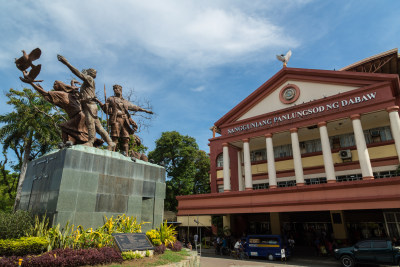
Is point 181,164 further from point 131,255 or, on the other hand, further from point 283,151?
point 131,255

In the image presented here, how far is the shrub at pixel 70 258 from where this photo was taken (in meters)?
5.78

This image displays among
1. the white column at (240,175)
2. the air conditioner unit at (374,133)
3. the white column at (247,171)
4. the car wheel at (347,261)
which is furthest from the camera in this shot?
the white column at (240,175)

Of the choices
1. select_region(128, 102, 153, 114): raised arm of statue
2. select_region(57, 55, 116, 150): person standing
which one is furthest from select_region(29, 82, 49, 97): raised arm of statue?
select_region(128, 102, 153, 114): raised arm of statue

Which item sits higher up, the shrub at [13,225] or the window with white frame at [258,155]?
the window with white frame at [258,155]

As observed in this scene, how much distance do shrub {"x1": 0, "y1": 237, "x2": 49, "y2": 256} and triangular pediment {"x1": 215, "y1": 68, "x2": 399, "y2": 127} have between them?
68.9ft

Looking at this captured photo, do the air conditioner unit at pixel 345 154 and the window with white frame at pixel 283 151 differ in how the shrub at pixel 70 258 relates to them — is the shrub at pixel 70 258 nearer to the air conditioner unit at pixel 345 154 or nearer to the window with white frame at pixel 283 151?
the air conditioner unit at pixel 345 154

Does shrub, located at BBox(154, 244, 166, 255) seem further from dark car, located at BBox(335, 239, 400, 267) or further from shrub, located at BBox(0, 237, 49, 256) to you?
dark car, located at BBox(335, 239, 400, 267)

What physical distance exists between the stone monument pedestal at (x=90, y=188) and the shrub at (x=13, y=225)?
0.61 meters

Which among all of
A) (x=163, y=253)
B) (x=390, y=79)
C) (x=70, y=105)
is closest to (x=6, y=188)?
(x=70, y=105)

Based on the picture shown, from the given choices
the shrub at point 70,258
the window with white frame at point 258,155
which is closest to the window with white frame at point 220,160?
the window with white frame at point 258,155

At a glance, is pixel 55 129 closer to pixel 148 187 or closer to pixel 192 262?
pixel 148 187

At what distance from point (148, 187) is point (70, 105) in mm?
4350

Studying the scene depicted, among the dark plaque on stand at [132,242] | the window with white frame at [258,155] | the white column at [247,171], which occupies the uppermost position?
the window with white frame at [258,155]

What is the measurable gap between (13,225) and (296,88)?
22250 mm
